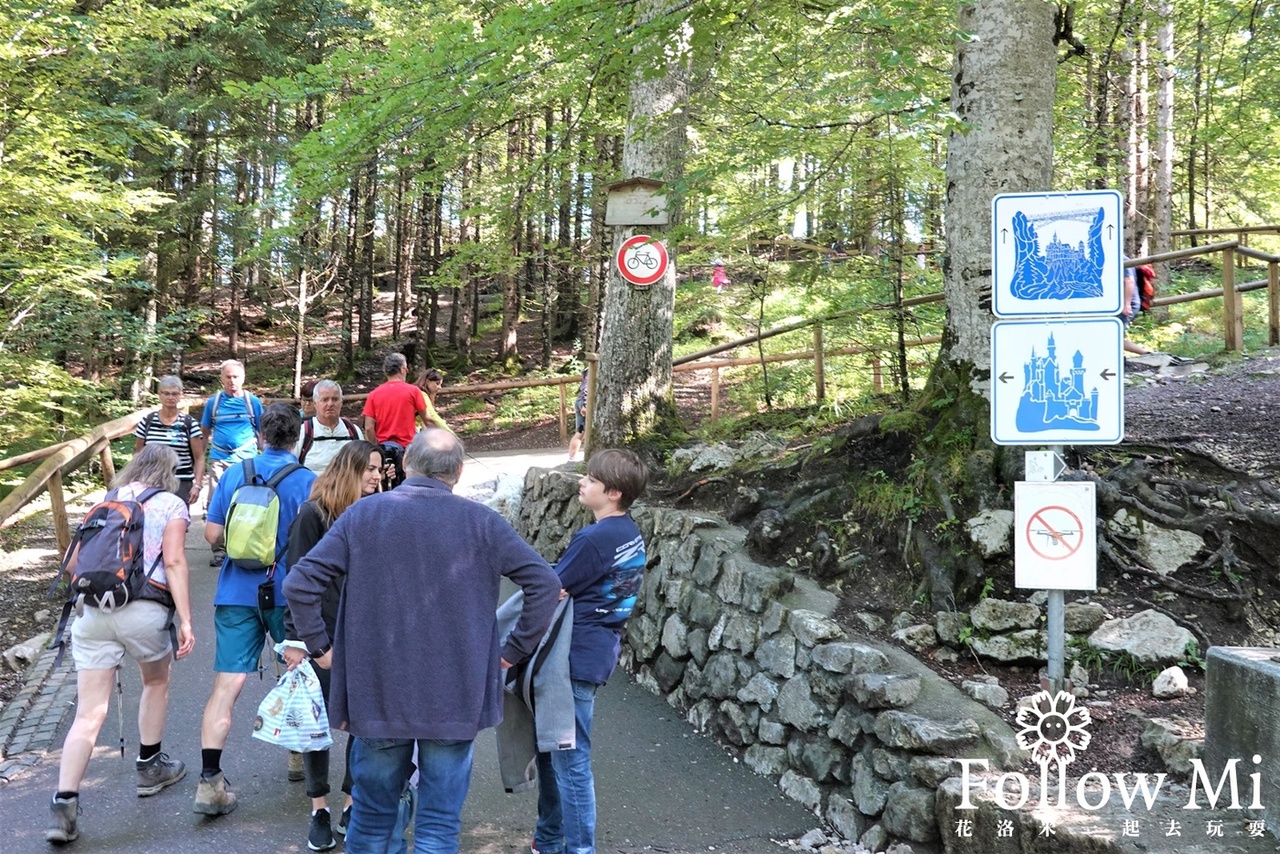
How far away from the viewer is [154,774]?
4.29m

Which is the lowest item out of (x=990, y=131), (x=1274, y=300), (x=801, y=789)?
(x=801, y=789)

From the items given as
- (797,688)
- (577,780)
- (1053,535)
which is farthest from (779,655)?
(577,780)

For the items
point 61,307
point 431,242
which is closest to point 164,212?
point 61,307

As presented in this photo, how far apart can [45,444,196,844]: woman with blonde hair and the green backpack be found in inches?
8.5

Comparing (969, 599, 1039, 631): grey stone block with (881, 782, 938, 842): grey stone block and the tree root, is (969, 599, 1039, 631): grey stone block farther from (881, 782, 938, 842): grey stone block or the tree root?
(881, 782, 938, 842): grey stone block

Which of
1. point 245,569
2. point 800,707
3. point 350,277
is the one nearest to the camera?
point 245,569

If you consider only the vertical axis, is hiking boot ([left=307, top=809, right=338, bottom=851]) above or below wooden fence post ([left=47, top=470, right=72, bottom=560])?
below

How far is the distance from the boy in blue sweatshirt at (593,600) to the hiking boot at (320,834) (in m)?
0.97

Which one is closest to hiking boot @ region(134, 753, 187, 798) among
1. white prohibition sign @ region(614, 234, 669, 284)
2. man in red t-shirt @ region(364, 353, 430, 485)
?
man in red t-shirt @ region(364, 353, 430, 485)

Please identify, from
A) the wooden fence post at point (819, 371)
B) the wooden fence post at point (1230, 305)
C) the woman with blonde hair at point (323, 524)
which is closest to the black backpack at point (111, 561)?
the woman with blonde hair at point (323, 524)

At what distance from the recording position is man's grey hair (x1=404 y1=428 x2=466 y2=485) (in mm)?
3002

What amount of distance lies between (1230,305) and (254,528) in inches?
385

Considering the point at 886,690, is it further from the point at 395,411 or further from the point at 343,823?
the point at 395,411

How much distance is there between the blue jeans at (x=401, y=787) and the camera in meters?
2.93
